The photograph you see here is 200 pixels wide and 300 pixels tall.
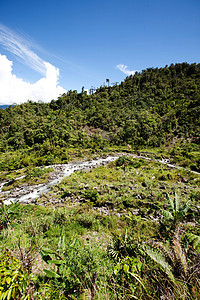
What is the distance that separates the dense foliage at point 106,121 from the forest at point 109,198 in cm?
30

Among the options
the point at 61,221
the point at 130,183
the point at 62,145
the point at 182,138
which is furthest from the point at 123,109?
the point at 61,221

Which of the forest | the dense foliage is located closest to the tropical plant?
the forest

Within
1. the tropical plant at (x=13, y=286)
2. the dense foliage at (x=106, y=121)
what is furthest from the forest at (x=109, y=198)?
the dense foliage at (x=106, y=121)

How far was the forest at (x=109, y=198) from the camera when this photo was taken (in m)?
1.54

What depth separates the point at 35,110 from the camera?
140ft

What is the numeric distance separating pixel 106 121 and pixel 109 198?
32992 millimetres

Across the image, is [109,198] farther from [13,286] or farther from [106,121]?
[106,121]

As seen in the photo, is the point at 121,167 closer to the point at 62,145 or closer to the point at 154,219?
the point at 154,219

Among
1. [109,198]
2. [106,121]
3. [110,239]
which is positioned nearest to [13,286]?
[110,239]

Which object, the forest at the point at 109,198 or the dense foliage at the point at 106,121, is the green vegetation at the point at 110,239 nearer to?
the forest at the point at 109,198

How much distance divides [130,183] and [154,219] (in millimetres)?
5648

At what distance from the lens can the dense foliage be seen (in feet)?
93.4

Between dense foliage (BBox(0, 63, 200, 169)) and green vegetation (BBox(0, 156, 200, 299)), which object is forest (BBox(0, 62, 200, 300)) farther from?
dense foliage (BBox(0, 63, 200, 169))

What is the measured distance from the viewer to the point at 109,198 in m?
9.88
